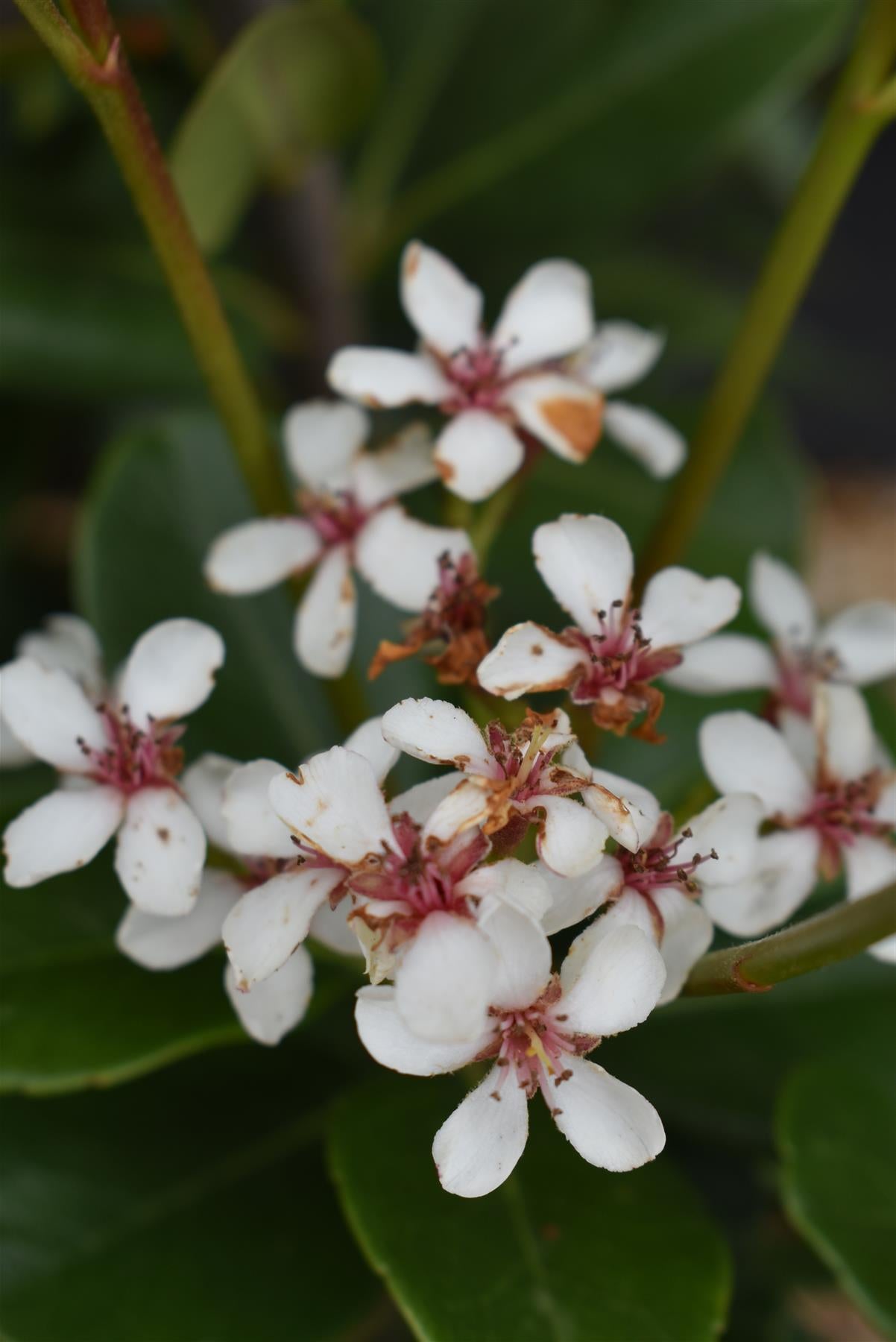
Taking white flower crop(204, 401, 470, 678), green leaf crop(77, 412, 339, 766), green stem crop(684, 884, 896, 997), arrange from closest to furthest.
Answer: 1. green stem crop(684, 884, 896, 997)
2. white flower crop(204, 401, 470, 678)
3. green leaf crop(77, 412, 339, 766)

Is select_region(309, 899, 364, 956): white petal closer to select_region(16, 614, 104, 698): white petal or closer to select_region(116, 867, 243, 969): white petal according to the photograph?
select_region(116, 867, 243, 969): white petal

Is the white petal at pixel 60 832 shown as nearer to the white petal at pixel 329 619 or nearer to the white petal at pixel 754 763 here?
the white petal at pixel 329 619

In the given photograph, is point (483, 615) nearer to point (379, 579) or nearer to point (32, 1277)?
point (379, 579)

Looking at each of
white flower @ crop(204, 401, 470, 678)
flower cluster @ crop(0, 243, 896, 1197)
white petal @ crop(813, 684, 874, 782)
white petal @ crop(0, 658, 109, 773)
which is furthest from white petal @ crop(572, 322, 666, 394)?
white petal @ crop(0, 658, 109, 773)

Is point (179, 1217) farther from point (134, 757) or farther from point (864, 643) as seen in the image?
point (864, 643)

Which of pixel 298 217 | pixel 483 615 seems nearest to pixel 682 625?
pixel 483 615

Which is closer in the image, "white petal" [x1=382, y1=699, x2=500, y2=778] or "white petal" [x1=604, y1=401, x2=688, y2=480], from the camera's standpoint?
"white petal" [x1=382, y1=699, x2=500, y2=778]

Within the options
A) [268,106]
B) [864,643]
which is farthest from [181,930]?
[268,106]
